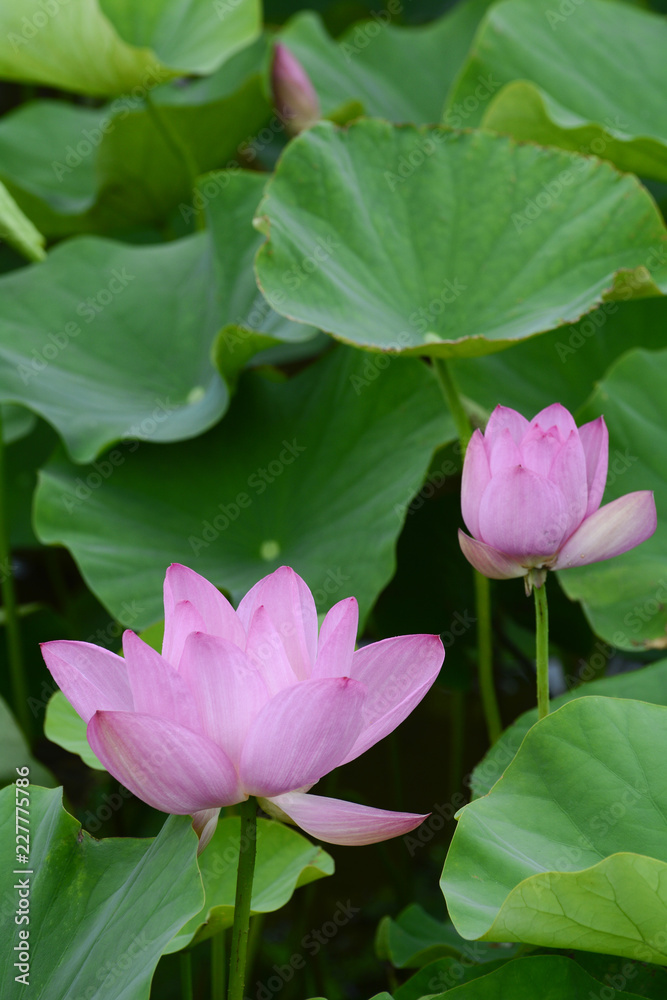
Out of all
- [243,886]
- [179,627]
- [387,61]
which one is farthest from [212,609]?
[387,61]

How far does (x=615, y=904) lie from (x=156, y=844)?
9.8 inches

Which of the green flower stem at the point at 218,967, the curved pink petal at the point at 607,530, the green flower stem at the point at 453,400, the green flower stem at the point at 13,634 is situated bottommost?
the green flower stem at the point at 13,634

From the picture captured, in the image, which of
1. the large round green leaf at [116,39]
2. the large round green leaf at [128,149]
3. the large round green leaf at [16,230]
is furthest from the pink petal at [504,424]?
the large round green leaf at [128,149]

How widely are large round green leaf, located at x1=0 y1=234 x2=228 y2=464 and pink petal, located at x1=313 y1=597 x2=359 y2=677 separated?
652 mm

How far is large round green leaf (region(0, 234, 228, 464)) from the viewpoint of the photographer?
1145 millimetres

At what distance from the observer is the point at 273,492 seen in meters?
1.11

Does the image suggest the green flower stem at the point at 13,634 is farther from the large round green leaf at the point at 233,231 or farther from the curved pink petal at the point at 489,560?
the curved pink petal at the point at 489,560

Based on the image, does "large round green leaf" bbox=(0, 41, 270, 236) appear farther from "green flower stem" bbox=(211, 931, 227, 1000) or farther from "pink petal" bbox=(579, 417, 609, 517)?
"green flower stem" bbox=(211, 931, 227, 1000)

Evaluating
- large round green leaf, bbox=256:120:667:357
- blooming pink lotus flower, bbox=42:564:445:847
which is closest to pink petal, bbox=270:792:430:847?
blooming pink lotus flower, bbox=42:564:445:847

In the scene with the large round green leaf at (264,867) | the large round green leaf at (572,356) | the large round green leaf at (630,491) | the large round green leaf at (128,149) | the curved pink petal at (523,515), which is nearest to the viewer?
the curved pink petal at (523,515)

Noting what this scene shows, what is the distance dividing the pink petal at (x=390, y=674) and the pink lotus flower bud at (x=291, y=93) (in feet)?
3.46

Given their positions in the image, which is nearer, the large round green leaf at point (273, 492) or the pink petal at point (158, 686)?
the pink petal at point (158, 686)

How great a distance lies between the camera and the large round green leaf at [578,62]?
4.38 feet

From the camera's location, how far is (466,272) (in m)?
1.03
